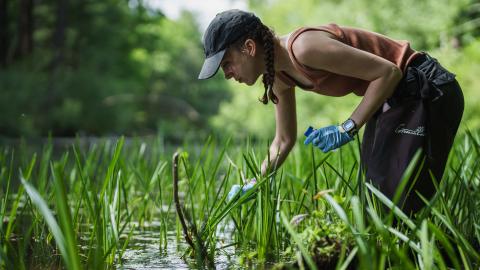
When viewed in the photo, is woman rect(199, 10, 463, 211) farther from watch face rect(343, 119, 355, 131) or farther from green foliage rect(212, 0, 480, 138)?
green foliage rect(212, 0, 480, 138)

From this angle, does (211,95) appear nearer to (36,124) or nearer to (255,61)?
(36,124)

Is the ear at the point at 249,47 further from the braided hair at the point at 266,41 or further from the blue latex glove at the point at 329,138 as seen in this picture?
the blue latex glove at the point at 329,138

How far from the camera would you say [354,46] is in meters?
2.48

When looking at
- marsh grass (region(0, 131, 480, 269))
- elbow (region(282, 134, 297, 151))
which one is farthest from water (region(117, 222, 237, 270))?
elbow (region(282, 134, 297, 151))

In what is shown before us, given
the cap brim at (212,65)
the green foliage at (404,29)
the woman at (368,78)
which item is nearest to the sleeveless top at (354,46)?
the woman at (368,78)

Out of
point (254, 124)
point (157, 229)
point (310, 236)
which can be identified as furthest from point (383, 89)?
point (254, 124)

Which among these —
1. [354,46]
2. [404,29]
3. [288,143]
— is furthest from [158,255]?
[404,29]

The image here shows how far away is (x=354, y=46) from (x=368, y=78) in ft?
0.62

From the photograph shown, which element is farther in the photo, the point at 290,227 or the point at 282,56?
the point at 282,56

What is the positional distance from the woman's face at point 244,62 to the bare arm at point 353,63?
0.18 metres

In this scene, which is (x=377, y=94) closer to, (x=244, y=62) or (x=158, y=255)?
(x=244, y=62)

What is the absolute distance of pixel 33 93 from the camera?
15.8 metres

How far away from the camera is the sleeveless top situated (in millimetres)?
2439

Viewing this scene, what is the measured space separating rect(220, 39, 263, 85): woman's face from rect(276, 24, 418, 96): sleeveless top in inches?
6.3
